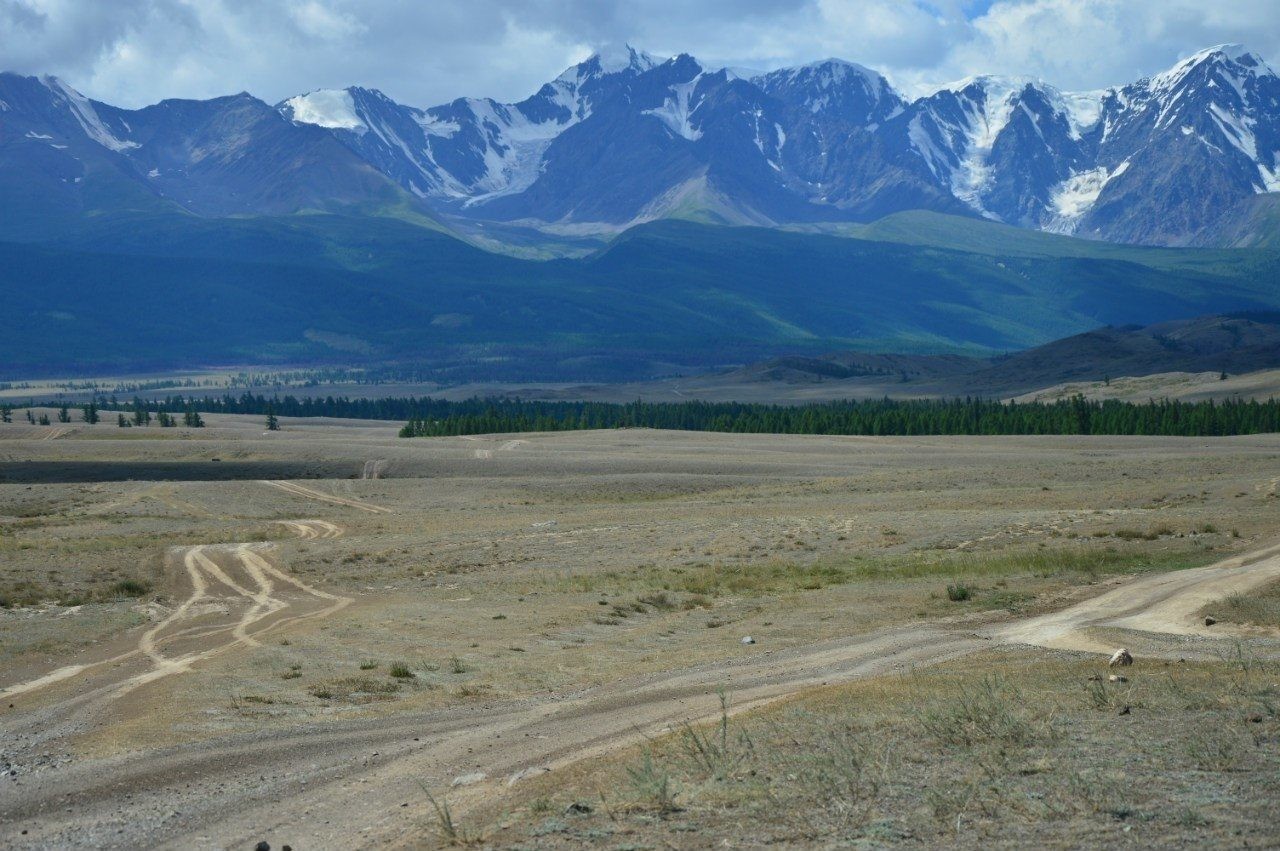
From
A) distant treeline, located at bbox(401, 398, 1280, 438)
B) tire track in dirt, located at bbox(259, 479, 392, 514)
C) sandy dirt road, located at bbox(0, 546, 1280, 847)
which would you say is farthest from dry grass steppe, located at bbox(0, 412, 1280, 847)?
distant treeline, located at bbox(401, 398, 1280, 438)

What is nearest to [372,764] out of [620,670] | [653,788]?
[653,788]

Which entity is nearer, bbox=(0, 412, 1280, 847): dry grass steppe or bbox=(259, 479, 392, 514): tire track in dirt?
bbox=(0, 412, 1280, 847): dry grass steppe

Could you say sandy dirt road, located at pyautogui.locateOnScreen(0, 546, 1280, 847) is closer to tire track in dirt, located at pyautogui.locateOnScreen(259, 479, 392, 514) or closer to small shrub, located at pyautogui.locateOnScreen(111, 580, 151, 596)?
small shrub, located at pyautogui.locateOnScreen(111, 580, 151, 596)

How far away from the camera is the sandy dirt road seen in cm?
1784

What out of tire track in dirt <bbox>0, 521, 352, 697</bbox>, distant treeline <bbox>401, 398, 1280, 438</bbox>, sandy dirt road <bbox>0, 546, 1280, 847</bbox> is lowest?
tire track in dirt <bbox>0, 521, 352, 697</bbox>

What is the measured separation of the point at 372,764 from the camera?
2109 centimetres

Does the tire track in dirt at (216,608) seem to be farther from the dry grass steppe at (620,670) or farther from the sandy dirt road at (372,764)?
the sandy dirt road at (372,764)

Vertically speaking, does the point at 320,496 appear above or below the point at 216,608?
above

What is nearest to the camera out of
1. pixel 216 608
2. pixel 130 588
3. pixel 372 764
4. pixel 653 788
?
pixel 653 788

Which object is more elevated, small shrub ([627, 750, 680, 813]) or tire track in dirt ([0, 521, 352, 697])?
small shrub ([627, 750, 680, 813])

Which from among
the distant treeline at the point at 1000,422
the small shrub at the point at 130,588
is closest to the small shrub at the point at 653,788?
the small shrub at the point at 130,588

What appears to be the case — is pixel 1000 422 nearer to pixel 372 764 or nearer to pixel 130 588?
pixel 130 588

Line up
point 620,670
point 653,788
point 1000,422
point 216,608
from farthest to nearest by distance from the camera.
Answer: point 1000,422, point 216,608, point 620,670, point 653,788

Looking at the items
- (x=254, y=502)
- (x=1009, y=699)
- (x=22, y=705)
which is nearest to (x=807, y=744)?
(x=1009, y=699)
